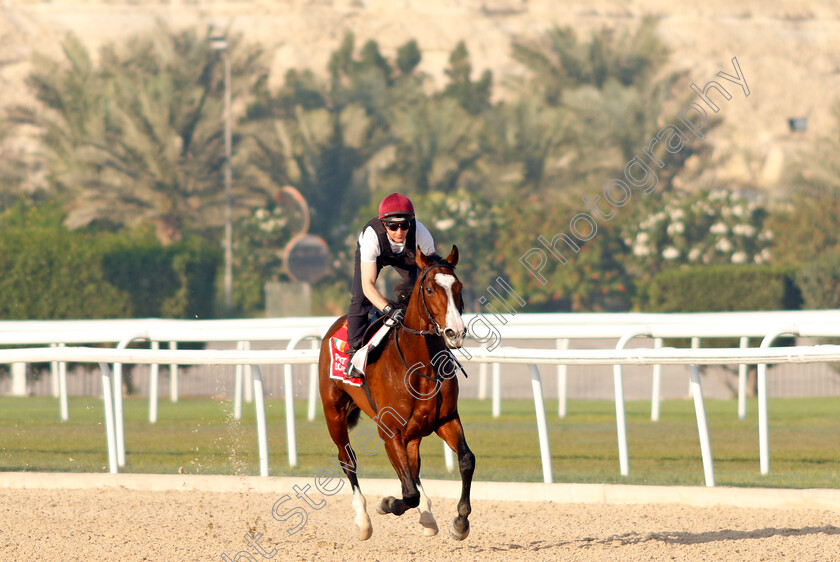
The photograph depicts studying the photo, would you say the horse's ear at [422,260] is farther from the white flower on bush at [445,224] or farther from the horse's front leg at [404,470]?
the white flower on bush at [445,224]

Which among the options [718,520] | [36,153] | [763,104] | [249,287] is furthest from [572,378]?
[763,104]

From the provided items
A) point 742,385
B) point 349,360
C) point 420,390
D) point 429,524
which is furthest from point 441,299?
point 742,385

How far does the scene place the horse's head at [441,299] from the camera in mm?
5430

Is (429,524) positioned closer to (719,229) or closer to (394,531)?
(394,531)

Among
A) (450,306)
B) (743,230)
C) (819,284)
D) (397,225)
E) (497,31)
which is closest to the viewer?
(450,306)

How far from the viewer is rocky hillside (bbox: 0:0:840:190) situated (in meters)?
92.5

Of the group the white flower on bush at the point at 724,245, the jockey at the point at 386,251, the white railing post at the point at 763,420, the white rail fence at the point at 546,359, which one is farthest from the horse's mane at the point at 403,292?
the white flower on bush at the point at 724,245

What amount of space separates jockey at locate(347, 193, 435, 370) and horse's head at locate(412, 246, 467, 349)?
309 mm

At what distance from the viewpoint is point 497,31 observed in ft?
320

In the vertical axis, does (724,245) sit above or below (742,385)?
above

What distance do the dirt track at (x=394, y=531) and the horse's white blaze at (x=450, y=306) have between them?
3.95 feet

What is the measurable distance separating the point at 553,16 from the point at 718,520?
9871cm

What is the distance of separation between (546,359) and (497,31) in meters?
92.4

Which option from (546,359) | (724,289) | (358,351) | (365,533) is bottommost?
(724,289)
